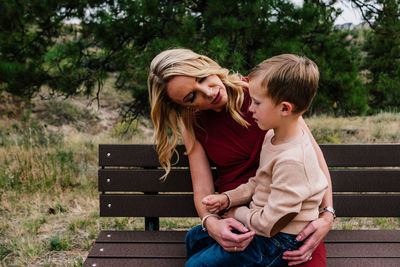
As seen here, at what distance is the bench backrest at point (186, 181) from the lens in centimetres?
226

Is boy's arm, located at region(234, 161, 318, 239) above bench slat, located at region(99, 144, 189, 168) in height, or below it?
above

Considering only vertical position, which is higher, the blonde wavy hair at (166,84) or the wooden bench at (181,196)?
the blonde wavy hair at (166,84)

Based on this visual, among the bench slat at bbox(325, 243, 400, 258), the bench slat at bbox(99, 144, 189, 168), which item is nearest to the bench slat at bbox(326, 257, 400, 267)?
the bench slat at bbox(325, 243, 400, 258)

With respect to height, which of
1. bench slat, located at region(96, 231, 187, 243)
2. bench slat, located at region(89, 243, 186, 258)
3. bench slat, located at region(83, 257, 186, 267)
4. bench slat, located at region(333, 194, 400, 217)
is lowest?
bench slat, located at region(96, 231, 187, 243)

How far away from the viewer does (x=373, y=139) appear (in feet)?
20.6

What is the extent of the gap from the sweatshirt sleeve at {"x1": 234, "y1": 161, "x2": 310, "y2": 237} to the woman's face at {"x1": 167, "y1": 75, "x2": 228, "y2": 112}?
49cm

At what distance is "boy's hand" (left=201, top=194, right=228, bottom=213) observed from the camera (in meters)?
1.72

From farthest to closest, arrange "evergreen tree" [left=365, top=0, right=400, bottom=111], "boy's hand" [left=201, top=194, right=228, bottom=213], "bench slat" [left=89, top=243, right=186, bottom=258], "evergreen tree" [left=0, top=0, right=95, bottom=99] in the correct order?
"evergreen tree" [left=365, top=0, right=400, bottom=111] < "evergreen tree" [left=0, top=0, right=95, bottom=99] < "bench slat" [left=89, top=243, right=186, bottom=258] < "boy's hand" [left=201, top=194, right=228, bottom=213]

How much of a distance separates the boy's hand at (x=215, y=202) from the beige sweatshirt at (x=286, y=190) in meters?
0.14

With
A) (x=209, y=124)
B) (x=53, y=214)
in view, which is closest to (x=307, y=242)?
(x=209, y=124)

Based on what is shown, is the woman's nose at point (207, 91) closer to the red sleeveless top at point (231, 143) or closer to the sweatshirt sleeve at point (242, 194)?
the red sleeveless top at point (231, 143)

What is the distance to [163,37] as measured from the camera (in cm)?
500

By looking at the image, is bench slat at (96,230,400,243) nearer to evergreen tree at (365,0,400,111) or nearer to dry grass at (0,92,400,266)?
dry grass at (0,92,400,266)

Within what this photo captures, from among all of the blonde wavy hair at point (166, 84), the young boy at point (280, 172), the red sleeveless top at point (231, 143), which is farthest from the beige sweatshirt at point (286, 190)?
the blonde wavy hair at point (166, 84)
